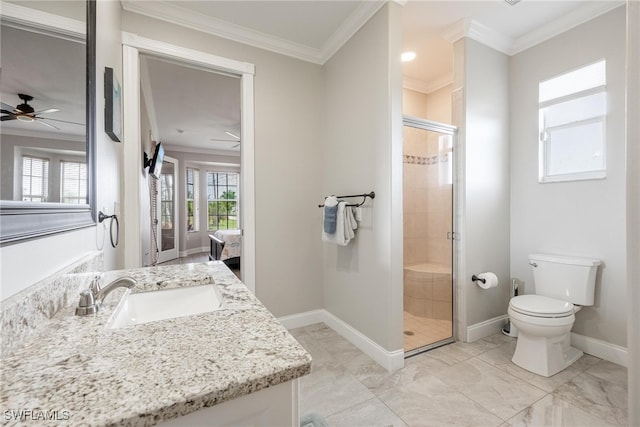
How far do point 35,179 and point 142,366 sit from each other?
1.73 feet

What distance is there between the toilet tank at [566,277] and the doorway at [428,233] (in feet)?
2.15

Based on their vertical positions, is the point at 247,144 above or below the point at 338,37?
below

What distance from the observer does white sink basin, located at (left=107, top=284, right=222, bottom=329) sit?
3.46 ft

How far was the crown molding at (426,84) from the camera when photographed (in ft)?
10.4

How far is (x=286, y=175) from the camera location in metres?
2.57

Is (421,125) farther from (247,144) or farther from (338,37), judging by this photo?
(247,144)

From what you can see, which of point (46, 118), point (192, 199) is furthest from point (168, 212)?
point (46, 118)

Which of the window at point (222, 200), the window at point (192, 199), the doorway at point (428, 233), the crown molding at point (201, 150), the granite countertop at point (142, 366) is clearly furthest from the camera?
the window at point (222, 200)

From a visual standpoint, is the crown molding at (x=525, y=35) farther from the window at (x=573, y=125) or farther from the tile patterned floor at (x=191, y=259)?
the tile patterned floor at (x=191, y=259)

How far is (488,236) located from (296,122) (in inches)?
81.1

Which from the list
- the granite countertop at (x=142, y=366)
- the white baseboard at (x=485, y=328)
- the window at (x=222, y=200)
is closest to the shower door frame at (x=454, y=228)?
the white baseboard at (x=485, y=328)

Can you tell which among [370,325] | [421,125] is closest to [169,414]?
[370,325]

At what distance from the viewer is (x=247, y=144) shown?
2371mm

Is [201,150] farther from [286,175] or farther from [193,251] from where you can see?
[286,175]
